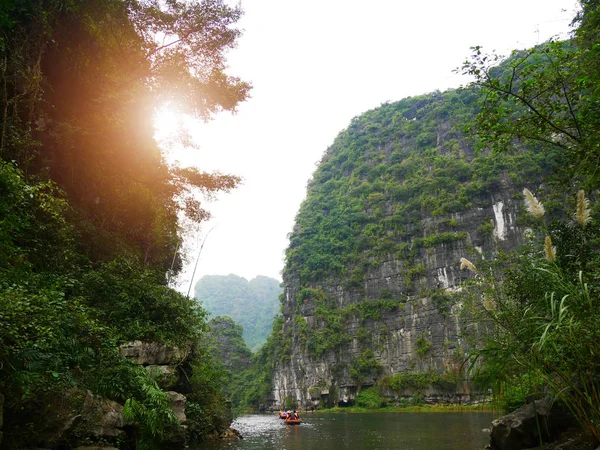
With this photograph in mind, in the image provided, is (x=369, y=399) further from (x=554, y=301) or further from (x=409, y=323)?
(x=554, y=301)

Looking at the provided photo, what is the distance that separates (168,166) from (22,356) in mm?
8759

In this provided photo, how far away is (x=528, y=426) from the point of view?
6.63 m

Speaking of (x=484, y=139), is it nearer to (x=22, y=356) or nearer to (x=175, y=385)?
(x=22, y=356)

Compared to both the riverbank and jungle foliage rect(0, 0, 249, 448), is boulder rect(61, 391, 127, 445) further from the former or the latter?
the riverbank

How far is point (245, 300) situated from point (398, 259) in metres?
79.7

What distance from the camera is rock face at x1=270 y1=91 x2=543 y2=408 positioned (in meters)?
38.2

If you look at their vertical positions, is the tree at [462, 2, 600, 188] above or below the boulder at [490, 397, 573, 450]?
above

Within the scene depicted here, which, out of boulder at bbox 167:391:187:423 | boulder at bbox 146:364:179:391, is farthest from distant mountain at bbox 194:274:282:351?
boulder at bbox 167:391:187:423

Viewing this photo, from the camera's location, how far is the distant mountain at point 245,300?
101188 mm

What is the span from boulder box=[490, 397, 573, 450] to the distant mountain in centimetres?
8725

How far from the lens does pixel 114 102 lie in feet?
34.2

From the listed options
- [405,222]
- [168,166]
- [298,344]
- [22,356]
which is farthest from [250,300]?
[22,356]

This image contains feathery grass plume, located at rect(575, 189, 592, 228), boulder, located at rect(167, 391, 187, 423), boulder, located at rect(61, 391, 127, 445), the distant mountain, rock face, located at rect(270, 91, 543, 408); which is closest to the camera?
feathery grass plume, located at rect(575, 189, 592, 228)

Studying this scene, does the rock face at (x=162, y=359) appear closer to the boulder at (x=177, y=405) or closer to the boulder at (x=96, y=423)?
the boulder at (x=177, y=405)
